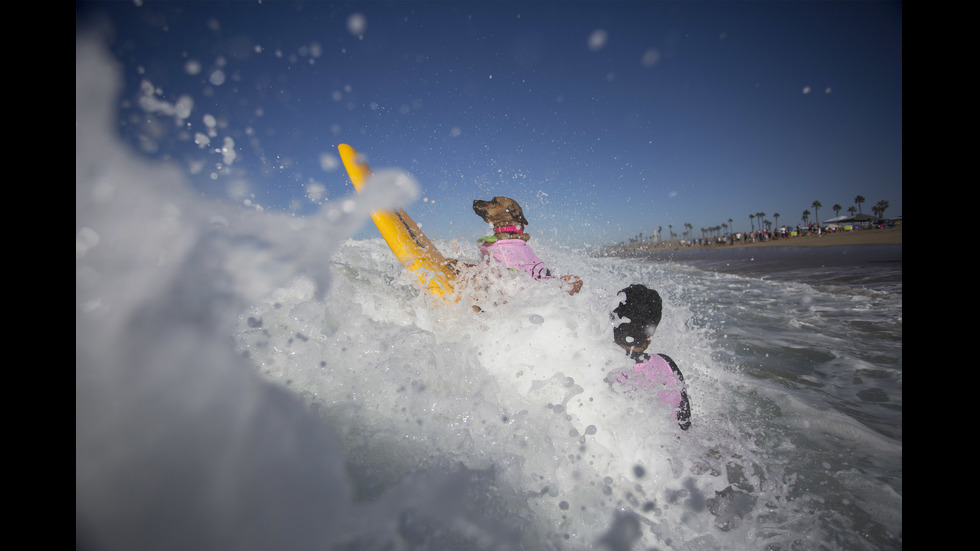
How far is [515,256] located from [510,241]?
17 cm

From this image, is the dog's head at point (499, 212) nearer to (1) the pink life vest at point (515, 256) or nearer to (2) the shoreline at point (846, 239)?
(1) the pink life vest at point (515, 256)

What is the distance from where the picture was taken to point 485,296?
2.63m

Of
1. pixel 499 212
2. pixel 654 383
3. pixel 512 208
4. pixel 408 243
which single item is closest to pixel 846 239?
pixel 654 383

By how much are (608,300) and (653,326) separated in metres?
0.38

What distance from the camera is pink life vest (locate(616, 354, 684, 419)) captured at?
2146 millimetres

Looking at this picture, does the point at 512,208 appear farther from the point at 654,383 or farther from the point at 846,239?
the point at 846,239

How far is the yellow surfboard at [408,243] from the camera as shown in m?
2.97

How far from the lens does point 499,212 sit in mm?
2859

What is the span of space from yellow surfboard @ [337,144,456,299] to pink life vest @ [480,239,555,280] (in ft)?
1.54

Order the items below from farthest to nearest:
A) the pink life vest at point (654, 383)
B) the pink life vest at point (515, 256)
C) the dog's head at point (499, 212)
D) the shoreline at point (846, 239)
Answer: the shoreline at point (846, 239) → the dog's head at point (499, 212) → the pink life vest at point (515, 256) → the pink life vest at point (654, 383)

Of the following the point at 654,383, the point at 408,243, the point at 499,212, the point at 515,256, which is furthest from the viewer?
the point at 408,243

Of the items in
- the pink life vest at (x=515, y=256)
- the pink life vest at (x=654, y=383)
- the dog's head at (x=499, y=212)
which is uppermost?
the dog's head at (x=499, y=212)

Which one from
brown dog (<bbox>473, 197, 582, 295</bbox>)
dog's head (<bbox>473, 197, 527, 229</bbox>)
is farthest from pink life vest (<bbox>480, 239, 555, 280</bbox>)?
dog's head (<bbox>473, 197, 527, 229</bbox>)

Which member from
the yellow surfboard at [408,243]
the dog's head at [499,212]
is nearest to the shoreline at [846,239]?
the yellow surfboard at [408,243]
